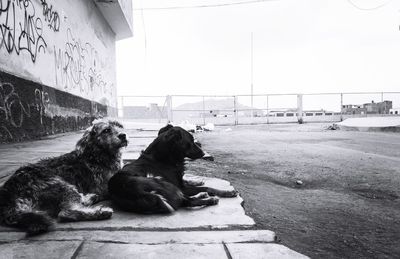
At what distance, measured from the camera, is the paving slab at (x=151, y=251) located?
184 centimetres

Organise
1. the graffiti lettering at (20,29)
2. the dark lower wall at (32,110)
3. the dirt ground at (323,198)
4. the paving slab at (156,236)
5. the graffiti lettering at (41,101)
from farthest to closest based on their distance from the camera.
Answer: the graffiti lettering at (41,101)
the graffiti lettering at (20,29)
the dark lower wall at (32,110)
the dirt ground at (323,198)
the paving slab at (156,236)

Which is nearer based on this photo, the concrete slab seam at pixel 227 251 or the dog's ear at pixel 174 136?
the concrete slab seam at pixel 227 251

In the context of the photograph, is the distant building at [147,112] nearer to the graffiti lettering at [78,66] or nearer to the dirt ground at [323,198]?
the graffiti lettering at [78,66]

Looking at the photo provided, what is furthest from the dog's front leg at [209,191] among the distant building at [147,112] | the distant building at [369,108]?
the distant building at [369,108]

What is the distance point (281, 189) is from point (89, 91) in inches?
379

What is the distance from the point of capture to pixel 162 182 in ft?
9.61

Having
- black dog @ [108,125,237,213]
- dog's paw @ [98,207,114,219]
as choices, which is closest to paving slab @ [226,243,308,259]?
black dog @ [108,125,237,213]

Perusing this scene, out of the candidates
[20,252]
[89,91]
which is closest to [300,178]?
[20,252]

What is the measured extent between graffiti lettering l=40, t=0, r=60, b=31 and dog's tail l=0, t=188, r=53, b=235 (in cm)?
667

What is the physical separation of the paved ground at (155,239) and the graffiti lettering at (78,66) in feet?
23.9

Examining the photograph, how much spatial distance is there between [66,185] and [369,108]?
23370 millimetres

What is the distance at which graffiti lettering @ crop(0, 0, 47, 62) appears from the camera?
5.84 meters

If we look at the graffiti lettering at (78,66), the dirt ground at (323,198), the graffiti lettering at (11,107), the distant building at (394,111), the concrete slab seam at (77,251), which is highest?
the graffiti lettering at (78,66)

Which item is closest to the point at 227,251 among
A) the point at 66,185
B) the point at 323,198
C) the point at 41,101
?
the point at 66,185
